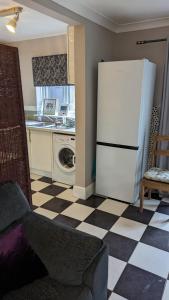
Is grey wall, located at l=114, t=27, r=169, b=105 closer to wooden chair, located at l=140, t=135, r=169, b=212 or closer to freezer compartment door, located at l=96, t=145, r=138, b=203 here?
wooden chair, located at l=140, t=135, r=169, b=212

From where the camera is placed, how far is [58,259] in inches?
49.7

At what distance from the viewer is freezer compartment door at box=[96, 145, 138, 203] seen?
9.23 ft

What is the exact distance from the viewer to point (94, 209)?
2.81 m

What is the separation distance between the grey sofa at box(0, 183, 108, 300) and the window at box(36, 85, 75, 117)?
8.63ft

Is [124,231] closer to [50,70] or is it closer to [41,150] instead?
[41,150]

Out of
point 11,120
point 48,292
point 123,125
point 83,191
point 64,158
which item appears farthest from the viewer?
point 64,158

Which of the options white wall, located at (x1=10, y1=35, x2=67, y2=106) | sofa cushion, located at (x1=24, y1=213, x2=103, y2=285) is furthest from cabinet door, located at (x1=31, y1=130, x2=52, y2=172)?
sofa cushion, located at (x1=24, y1=213, x2=103, y2=285)

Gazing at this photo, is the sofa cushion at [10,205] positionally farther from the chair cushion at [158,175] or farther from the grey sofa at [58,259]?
the chair cushion at [158,175]

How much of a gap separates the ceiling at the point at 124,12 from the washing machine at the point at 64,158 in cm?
154

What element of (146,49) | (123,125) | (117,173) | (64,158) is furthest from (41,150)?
(146,49)

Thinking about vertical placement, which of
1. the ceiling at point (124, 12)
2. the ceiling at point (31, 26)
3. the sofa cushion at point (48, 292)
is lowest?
the sofa cushion at point (48, 292)

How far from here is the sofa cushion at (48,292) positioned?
110 centimetres

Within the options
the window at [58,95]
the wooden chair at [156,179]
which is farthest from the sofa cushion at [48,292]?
the window at [58,95]

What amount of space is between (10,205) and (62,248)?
0.45 m
